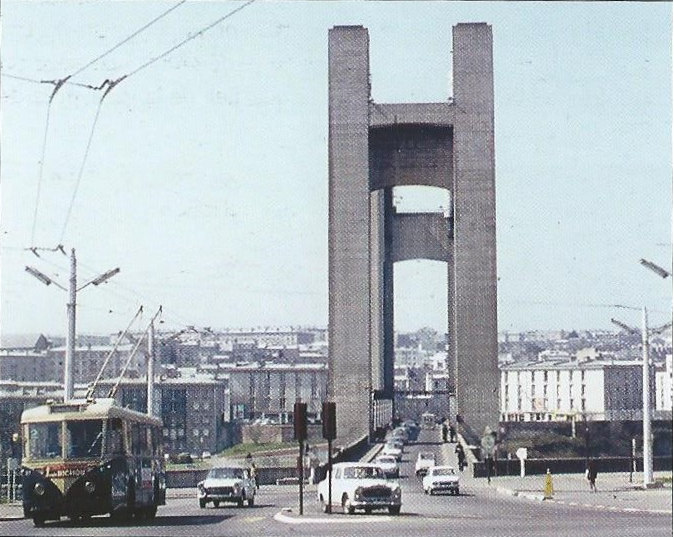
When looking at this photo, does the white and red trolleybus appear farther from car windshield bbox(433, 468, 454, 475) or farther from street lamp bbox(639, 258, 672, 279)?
street lamp bbox(639, 258, 672, 279)

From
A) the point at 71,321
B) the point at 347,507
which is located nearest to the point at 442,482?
the point at 71,321

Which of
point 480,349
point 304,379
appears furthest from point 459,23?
point 304,379

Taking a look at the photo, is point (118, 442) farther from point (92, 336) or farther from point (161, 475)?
point (92, 336)

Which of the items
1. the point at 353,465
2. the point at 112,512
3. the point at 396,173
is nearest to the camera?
the point at 112,512

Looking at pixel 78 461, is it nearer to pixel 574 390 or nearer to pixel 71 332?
pixel 71 332

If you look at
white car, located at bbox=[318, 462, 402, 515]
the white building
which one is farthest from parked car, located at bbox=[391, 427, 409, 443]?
white car, located at bbox=[318, 462, 402, 515]

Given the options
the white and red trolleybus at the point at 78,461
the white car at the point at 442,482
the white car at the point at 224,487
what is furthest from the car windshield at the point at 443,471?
the white and red trolleybus at the point at 78,461

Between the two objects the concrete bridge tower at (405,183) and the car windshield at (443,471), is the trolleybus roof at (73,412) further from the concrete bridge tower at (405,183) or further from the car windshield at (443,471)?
the concrete bridge tower at (405,183)
